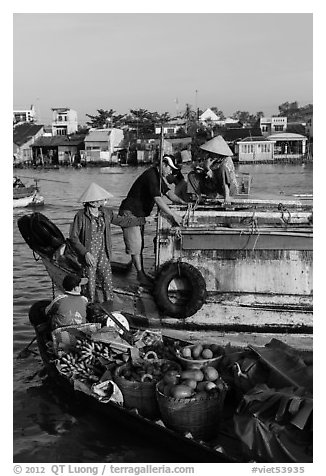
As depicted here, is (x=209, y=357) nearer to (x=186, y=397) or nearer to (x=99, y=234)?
(x=186, y=397)

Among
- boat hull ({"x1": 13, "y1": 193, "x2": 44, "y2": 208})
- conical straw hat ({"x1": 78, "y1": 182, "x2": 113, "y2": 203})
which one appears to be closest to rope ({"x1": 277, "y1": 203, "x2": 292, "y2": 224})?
conical straw hat ({"x1": 78, "y1": 182, "x2": 113, "y2": 203})

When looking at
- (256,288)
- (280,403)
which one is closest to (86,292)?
(256,288)

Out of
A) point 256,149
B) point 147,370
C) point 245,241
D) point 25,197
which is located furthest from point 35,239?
point 256,149

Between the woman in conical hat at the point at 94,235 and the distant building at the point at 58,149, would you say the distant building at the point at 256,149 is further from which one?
the woman in conical hat at the point at 94,235

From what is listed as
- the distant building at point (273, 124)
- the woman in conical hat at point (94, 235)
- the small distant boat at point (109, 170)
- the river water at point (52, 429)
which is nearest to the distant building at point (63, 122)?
the small distant boat at point (109, 170)

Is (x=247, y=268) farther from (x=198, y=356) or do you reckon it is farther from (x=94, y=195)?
(x=94, y=195)

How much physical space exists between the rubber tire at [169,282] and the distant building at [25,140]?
191 ft

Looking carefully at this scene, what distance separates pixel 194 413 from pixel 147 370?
0.82 m

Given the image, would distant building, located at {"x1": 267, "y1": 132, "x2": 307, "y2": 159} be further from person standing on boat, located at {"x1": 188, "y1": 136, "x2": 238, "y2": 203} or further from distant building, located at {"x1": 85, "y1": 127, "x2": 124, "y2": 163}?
person standing on boat, located at {"x1": 188, "y1": 136, "x2": 238, "y2": 203}

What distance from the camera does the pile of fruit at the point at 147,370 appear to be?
603cm

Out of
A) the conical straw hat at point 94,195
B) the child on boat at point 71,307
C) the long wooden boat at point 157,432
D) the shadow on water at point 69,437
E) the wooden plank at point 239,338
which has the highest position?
the conical straw hat at point 94,195

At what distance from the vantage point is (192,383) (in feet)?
18.6

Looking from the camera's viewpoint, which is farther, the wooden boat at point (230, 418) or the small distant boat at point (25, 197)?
the small distant boat at point (25, 197)
